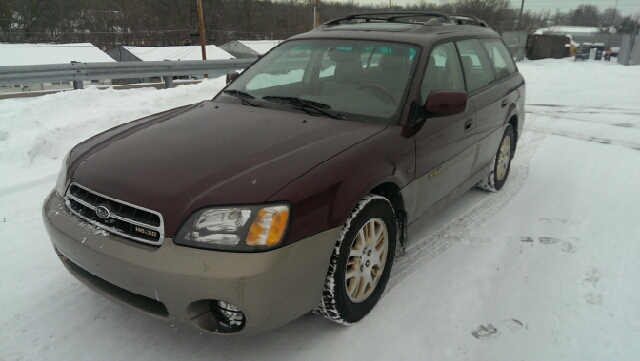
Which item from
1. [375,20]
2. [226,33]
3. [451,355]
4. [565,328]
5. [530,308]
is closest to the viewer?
[451,355]

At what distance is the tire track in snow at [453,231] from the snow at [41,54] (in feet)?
104

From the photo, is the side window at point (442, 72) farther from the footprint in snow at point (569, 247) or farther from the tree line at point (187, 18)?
the tree line at point (187, 18)

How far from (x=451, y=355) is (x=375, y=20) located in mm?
3221

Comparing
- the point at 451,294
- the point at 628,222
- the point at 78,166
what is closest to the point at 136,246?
the point at 78,166

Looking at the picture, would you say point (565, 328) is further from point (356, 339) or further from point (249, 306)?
point (249, 306)

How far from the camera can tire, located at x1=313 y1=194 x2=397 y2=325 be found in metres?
2.31

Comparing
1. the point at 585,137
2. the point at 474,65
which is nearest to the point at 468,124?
the point at 474,65

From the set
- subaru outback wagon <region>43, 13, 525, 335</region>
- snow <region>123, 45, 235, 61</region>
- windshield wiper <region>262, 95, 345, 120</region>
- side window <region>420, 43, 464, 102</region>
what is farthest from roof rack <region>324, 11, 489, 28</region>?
snow <region>123, 45, 235, 61</region>

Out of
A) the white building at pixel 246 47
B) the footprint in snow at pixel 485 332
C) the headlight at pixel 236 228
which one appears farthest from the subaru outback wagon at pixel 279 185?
the white building at pixel 246 47

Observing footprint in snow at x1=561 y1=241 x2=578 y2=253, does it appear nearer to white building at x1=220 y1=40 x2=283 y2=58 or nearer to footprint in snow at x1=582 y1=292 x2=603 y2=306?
footprint in snow at x1=582 y1=292 x2=603 y2=306

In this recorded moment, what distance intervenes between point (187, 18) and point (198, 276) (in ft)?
212

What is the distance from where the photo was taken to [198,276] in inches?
75.4

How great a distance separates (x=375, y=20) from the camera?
14.2 ft

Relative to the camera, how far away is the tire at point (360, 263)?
231cm
